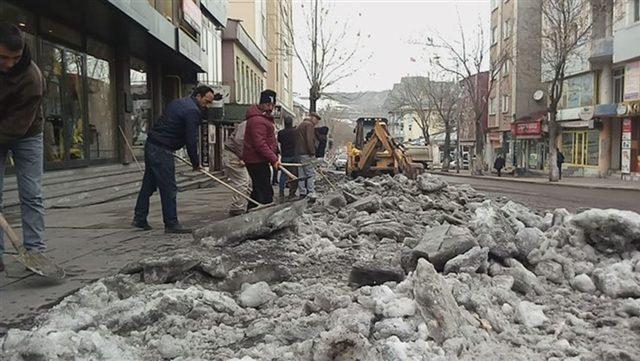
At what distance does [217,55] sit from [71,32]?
1548 cm

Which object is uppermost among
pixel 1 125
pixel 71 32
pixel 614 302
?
pixel 71 32

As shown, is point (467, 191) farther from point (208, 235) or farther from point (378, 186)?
point (208, 235)

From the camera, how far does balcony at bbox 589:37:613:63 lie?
95.1ft

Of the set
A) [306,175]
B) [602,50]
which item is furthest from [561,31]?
[306,175]

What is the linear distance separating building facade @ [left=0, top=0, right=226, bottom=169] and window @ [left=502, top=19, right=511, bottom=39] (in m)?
29.1

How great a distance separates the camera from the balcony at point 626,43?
86.4 feet

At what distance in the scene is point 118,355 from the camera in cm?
314

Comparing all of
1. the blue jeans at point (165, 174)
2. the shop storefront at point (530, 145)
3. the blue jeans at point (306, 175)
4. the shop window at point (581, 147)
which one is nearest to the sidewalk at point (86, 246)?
the blue jeans at point (165, 174)

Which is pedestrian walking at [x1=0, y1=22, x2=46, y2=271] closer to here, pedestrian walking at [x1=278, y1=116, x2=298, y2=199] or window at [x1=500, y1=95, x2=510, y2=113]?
pedestrian walking at [x1=278, y1=116, x2=298, y2=199]

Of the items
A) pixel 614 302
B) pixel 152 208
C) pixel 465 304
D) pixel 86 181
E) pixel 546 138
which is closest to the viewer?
pixel 465 304

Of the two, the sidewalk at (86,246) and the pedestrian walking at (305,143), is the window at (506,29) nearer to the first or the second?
the pedestrian walking at (305,143)

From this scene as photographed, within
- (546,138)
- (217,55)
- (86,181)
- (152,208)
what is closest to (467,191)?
(152,208)

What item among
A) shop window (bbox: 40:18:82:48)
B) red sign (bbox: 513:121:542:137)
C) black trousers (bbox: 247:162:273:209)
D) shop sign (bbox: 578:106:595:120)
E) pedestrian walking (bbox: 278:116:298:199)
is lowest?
black trousers (bbox: 247:162:273:209)

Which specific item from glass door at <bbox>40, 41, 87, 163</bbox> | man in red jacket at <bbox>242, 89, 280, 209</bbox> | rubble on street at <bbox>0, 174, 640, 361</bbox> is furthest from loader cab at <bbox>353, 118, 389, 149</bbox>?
rubble on street at <bbox>0, 174, 640, 361</bbox>
